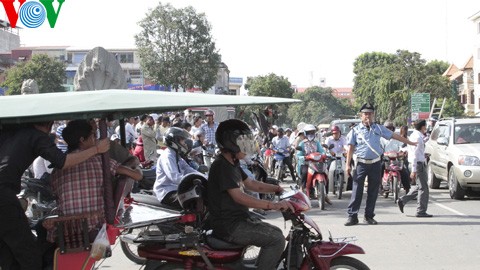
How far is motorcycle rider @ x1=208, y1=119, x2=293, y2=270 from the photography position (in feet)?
17.3

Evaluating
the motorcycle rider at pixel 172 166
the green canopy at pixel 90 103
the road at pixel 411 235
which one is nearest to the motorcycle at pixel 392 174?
the road at pixel 411 235

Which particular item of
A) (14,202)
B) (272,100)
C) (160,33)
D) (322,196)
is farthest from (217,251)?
(160,33)

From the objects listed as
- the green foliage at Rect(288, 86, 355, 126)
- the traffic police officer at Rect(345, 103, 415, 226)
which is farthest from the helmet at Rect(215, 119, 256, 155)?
the green foliage at Rect(288, 86, 355, 126)

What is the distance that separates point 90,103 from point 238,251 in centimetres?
180

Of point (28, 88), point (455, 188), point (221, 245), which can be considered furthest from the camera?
point (455, 188)

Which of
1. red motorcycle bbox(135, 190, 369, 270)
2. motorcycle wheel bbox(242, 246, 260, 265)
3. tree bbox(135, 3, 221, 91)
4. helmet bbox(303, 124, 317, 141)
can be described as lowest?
motorcycle wheel bbox(242, 246, 260, 265)

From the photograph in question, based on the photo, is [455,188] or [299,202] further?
[455,188]

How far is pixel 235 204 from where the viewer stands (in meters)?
5.34

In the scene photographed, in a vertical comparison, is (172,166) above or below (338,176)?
above

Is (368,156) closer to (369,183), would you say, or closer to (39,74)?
(369,183)

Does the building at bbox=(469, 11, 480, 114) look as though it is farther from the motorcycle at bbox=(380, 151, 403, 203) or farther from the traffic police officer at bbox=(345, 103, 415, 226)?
the traffic police officer at bbox=(345, 103, 415, 226)

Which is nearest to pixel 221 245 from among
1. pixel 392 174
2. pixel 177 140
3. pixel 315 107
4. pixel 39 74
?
pixel 177 140

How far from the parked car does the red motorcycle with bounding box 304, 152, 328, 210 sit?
305 cm

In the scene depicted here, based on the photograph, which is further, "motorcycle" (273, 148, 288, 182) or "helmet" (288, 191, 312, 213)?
"motorcycle" (273, 148, 288, 182)
